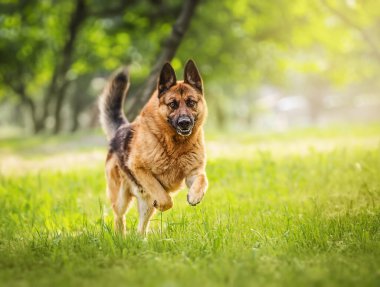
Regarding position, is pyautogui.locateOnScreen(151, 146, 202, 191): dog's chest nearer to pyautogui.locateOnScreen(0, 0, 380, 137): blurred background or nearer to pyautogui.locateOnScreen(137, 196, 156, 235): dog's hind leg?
pyautogui.locateOnScreen(137, 196, 156, 235): dog's hind leg

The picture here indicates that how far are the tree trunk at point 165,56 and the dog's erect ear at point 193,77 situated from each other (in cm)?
348

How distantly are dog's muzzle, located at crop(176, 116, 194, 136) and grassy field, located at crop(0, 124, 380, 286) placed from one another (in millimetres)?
968

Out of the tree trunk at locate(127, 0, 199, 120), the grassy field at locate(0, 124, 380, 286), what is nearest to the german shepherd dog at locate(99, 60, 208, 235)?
the grassy field at locate(0, 124, 380, 286)

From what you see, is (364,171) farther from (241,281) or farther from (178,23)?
(241,281)

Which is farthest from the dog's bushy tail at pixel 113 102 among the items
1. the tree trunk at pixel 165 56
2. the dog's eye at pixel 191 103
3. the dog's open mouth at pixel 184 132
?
the tree trunk at pixel 165 56

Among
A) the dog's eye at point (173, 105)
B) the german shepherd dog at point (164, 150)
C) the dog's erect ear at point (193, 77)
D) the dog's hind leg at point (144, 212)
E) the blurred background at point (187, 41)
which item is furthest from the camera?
the blurred background at point (187, 41)

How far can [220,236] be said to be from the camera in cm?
462

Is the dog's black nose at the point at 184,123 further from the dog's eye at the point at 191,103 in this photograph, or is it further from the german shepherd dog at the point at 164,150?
the dog's eye at the point at 191,103

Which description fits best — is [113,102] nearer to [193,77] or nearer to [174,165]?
[193,77]

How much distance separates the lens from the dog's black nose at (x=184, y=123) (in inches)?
208

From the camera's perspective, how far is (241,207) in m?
6.39

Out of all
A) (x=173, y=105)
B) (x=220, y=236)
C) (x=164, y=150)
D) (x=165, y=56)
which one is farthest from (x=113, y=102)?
(x=165, y=56)

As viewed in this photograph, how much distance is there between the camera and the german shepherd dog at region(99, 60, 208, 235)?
5.39m

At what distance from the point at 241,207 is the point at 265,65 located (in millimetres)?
18357
